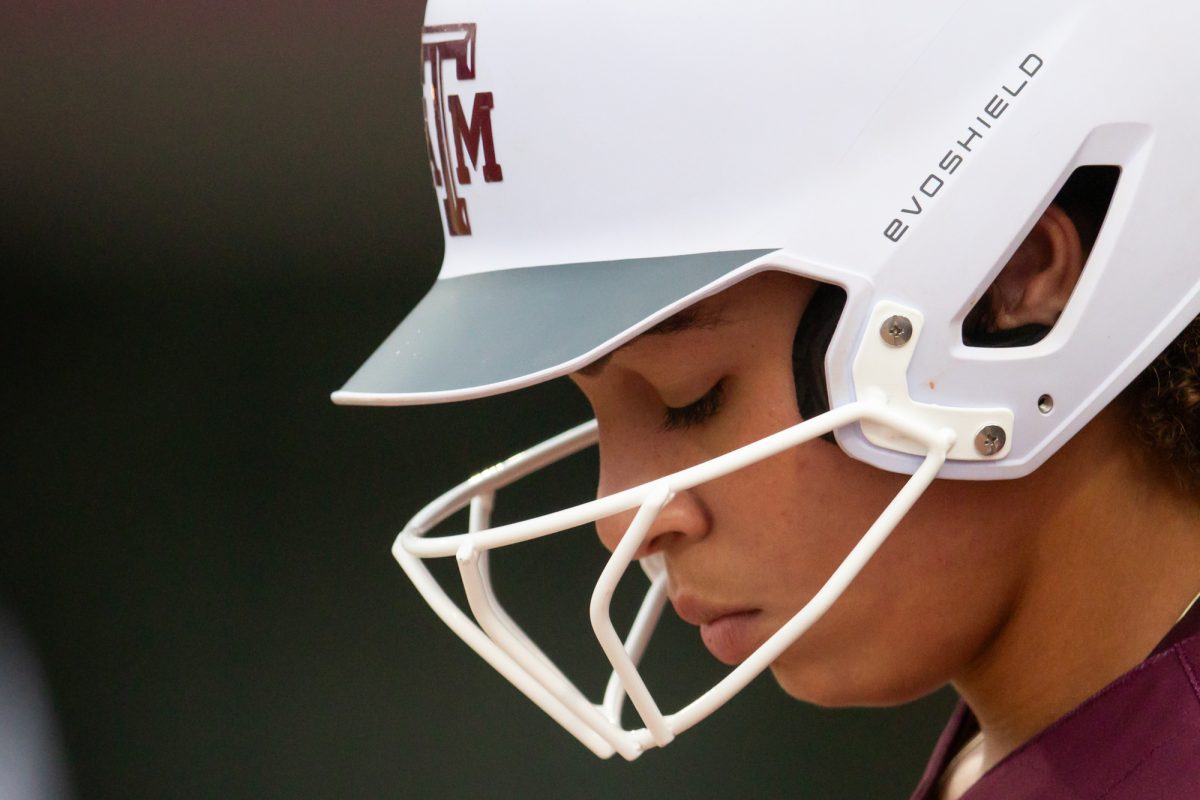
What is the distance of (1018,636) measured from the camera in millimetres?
662

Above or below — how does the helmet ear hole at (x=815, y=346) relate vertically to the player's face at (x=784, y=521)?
above

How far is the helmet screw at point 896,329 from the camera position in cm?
56

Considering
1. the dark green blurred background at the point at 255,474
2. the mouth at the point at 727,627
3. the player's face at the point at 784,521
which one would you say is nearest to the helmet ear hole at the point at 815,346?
the player's face at the point at 784,521

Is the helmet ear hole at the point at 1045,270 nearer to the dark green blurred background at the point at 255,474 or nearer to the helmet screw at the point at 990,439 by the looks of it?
the helmet screw at the point at 990,439

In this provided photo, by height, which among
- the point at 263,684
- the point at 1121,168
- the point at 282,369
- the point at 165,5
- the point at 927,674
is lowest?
the point at 263,684

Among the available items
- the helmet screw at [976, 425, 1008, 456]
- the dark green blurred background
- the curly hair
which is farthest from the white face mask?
the dark green blurred background

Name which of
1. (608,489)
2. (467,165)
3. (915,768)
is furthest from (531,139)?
(915,768)

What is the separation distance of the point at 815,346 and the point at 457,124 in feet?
0.69

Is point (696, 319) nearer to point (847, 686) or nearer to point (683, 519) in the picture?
point (683, 519)

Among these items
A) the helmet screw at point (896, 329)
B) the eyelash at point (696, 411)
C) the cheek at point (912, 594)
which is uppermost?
the helmet screw at point (896, 329)

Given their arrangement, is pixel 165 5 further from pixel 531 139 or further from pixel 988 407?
pixel 988 407

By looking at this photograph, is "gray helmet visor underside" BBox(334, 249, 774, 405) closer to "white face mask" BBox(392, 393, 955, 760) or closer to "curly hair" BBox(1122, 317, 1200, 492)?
"white face mask" BBox(392, 393, 955, 760)

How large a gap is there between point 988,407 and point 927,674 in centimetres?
16

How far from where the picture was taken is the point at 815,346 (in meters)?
0.58
